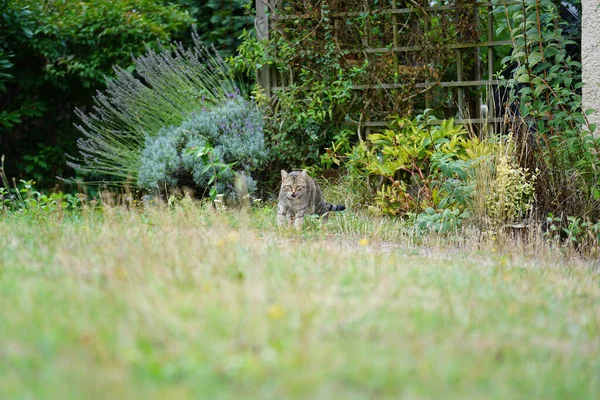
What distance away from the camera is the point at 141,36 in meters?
10.3

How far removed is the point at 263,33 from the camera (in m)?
9.22

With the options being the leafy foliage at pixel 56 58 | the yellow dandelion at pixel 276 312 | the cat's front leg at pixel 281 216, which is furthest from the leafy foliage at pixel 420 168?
the leafy foliage at pixel 56 58

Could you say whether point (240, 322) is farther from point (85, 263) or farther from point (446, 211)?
point (446, 211)

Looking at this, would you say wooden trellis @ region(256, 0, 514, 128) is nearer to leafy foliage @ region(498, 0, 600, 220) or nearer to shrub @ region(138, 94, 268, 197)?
shrub @ region(138, 94, 268, 197)

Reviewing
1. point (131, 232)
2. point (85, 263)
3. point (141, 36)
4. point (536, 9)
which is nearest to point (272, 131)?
point (141, 36)

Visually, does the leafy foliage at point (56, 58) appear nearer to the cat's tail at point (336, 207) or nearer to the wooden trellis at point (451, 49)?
the wooden trellis at point (451, 49)

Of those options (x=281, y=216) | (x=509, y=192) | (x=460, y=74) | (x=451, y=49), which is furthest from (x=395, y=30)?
(x=509, y=192)

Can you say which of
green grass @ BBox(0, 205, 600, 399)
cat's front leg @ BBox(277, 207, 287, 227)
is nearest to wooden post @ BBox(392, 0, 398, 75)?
cat's front leg @ BBox(277, 207, 287, 227)

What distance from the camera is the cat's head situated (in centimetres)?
683

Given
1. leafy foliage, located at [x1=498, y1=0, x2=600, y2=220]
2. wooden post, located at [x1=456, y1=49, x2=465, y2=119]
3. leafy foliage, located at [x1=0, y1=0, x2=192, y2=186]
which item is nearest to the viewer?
leafy foliage, located at [x1=498, y1=0, x2=600, y2=220]

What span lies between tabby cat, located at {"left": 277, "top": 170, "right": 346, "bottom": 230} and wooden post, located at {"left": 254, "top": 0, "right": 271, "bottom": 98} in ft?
7.78

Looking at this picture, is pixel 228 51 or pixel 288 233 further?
pixel 228 51

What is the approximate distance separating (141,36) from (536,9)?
18.0 ft

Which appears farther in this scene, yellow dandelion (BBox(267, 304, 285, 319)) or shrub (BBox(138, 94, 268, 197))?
shrub (BBox(138, 94, 268, 197))
